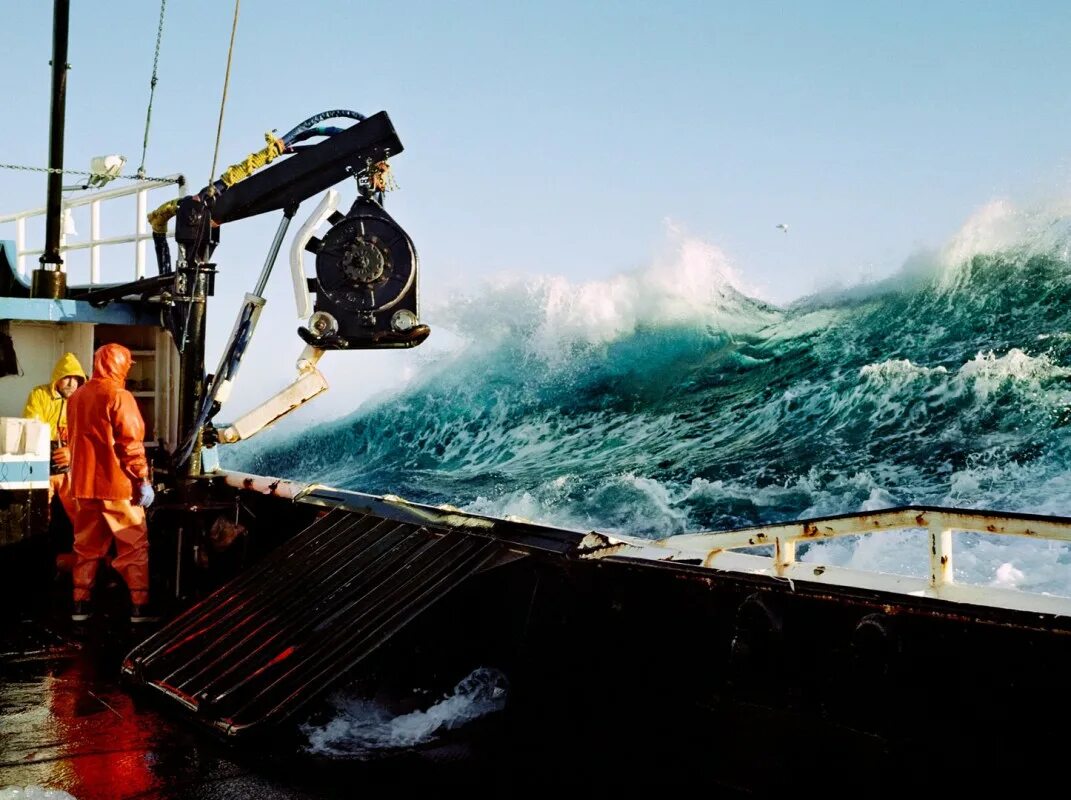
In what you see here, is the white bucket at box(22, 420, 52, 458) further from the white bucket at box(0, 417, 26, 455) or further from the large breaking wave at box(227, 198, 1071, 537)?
the large breaking wave at box(227, 198, 1071, 537)

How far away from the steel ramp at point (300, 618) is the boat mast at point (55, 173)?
443cm

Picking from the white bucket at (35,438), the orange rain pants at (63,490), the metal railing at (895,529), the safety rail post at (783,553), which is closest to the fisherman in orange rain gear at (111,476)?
the white bucket at (35,438)

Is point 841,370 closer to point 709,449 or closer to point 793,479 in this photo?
point 709,449

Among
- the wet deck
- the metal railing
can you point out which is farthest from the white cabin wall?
the metal railing

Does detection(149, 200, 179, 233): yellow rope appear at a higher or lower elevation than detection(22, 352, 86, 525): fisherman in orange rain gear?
higher

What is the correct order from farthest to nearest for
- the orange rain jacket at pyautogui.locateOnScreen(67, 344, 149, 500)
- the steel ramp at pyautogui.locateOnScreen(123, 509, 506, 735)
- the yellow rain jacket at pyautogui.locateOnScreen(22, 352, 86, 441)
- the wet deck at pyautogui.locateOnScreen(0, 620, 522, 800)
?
the yellow rain jacket at pyautogui.locateOnScreen(22, 352, 86, 441), the orange rain jacket at pyautogui.locateOnScreen(67, 344, 149, 500), the steel ramp at pyautogui.locateOnScreen(123, 509, 506, 735), the wet deck at pyautogui.locateOnScreen(0, 620, 522, 800)

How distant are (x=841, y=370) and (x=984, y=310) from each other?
12.2 feet

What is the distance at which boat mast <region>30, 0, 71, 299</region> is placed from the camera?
8.61m

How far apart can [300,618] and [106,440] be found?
225 cm

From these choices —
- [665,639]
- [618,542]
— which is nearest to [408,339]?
[618,542]

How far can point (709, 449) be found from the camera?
2214 cm

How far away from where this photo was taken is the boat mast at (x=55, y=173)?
28.2 ft

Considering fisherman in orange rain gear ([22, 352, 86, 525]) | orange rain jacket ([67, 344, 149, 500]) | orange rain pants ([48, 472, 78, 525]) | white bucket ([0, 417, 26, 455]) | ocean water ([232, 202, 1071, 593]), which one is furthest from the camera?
ocean water ([232, 202, 1071, 593])

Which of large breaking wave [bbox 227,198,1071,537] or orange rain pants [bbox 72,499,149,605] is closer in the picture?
orange rain pants [bbox 72,499,149,605]
